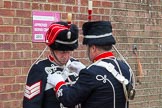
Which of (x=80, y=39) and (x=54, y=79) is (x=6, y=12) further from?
(x=54, y=79)

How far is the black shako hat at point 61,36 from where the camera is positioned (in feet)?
12.5

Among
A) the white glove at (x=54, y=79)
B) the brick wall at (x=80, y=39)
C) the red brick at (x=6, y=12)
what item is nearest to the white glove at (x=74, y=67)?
the white glove at (x=54, y=79)

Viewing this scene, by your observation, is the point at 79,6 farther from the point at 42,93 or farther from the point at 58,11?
the point at 42,93

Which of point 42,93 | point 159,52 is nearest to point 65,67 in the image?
point 42,93

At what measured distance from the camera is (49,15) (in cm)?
573

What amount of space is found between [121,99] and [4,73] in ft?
6.72

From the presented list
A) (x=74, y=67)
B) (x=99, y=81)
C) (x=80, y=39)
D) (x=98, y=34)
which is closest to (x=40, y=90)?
(x=74, y=67)

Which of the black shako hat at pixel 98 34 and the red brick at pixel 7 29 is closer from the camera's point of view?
the black shako hat at pixel 98 34

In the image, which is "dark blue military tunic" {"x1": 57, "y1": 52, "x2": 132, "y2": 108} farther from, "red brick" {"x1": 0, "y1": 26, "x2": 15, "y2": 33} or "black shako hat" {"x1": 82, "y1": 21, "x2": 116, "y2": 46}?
"red brick" {"x1": 0, "y1": 26, "x2": 15, "y2": 33}

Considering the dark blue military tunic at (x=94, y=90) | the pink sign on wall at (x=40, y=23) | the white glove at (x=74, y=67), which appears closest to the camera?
the dark blue military tunic at (x=94, y=90)

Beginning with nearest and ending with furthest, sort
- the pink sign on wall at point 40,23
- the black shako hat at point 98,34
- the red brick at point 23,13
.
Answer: the black shako hat at point 98,34 < the red brick at point 23,13 < the pink sign on wall at point 40,23

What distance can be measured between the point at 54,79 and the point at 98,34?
532 millimetres

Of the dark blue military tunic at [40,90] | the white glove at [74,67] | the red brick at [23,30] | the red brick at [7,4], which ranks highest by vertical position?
the red brick at [7,4]

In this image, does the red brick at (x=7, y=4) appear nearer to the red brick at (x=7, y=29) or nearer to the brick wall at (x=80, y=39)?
the brick wall at (x=80, y=39)
